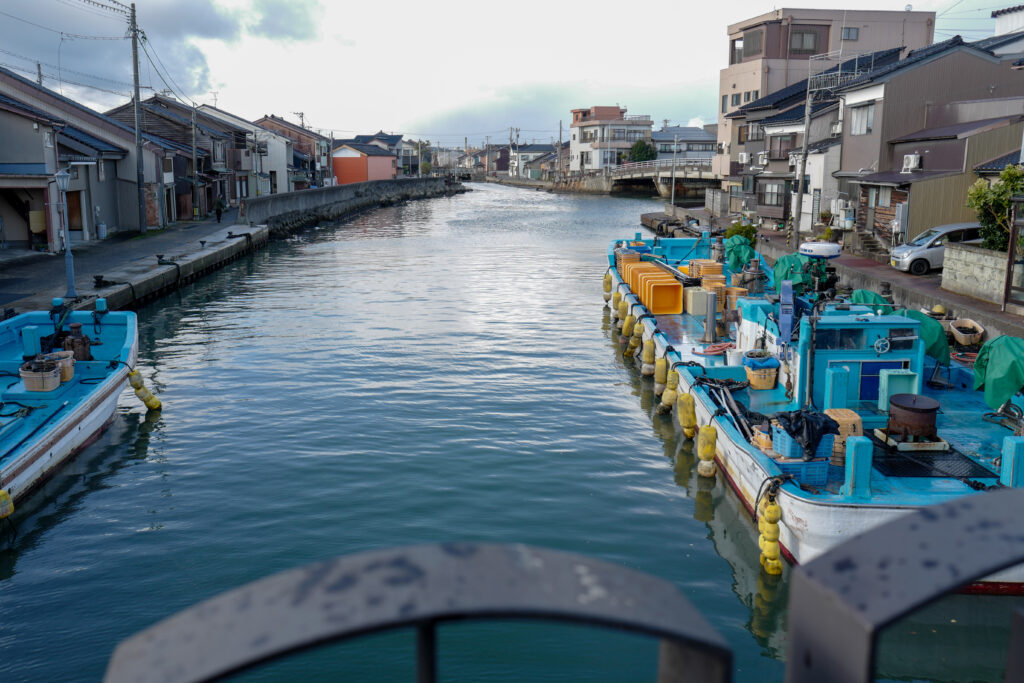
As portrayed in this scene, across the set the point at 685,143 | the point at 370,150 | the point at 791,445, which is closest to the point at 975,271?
the point at 791,445

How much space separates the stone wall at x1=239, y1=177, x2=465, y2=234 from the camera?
60438mm

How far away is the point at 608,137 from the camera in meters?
130

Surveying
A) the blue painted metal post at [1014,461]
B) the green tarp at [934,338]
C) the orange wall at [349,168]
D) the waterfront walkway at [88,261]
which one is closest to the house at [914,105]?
the green tarp at [934,338]

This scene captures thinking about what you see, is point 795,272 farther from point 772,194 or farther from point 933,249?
point 772,194

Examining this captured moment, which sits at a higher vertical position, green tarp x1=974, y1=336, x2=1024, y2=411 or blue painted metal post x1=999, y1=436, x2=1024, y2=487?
green tarp x1=974, y1=336, x2=1024, y2=411

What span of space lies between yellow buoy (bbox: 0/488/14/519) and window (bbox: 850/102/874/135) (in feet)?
126

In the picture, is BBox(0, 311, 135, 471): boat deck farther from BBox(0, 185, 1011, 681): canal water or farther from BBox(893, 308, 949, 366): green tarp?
BBox(893, 308, 949, 366): green tarp

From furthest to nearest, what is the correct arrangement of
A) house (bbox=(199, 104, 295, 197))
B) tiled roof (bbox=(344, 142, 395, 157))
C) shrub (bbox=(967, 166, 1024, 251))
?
1. tiled roof (bbox=(344, 142, 395, 157))
2. house (bbox=(199, 104, 295, 197))
3. shrub (bbox=(967, 166, 1024, 251))

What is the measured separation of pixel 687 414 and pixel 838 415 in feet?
13.3

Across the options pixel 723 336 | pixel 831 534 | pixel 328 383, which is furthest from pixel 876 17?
pixel 831 534

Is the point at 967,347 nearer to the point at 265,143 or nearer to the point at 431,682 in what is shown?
the point at 431,682

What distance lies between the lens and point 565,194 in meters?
128

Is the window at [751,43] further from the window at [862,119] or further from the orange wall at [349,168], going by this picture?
the orange wall at [349,168]

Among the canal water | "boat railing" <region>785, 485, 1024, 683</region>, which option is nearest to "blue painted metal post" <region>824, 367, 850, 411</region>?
the canal water
